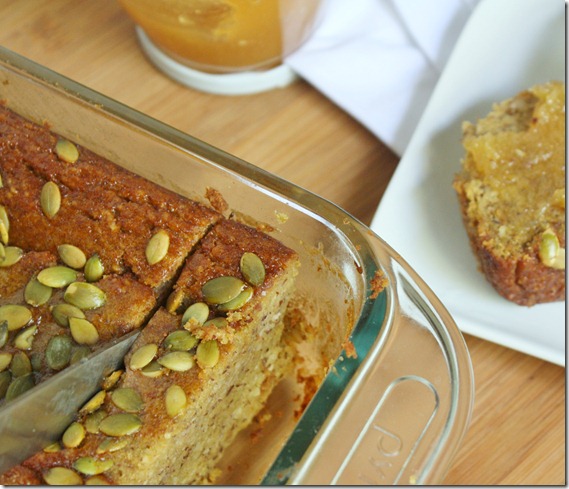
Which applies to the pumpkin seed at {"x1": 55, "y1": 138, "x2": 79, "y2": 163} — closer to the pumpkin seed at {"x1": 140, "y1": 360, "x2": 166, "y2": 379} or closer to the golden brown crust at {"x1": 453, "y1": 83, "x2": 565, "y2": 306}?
the pumpkin seed at {"x1": 140, "y1": 360, "x2": 166, "y2": 379}

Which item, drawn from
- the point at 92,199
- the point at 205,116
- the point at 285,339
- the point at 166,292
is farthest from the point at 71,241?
the point at 205,116

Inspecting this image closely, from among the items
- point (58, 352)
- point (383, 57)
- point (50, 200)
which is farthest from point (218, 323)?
point (383, 57)

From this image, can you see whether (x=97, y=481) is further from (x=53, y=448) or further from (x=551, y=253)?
(x=551, y=253)

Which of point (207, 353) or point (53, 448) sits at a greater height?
point (207, 353)

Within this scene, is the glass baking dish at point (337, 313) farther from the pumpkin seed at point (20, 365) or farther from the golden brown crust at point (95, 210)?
the pumpkin seed at point (20, 365)

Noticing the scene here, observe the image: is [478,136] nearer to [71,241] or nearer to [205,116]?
[205,116]

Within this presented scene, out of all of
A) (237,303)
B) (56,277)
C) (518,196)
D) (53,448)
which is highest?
(518,196)

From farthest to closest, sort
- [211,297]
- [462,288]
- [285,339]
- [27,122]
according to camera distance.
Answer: [462,288]
[285,339]
[27,122]
[211,297]
